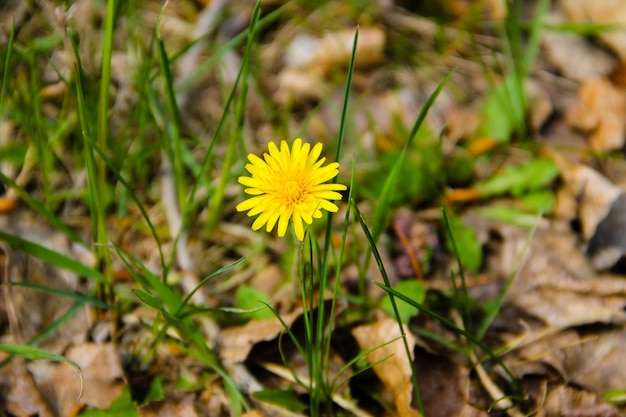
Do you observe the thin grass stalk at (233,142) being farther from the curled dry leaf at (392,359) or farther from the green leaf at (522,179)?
the green leaf at (522,179)

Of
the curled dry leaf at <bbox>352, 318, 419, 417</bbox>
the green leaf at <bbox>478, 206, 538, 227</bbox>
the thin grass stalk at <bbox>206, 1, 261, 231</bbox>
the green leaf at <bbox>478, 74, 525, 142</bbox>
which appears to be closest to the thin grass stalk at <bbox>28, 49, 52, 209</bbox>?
the thin grass stalk at <bbox>206, 1, 261, 231</bbox>

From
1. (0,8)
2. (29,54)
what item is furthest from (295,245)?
(0,8)

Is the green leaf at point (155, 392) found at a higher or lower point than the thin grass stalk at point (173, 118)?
lower

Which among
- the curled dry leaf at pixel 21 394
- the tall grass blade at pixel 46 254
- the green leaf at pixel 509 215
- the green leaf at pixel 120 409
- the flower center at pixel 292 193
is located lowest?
the green leaf at pixel 120 409

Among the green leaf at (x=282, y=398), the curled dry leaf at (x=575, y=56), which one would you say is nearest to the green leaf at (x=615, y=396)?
the green leaf at (x=282, y=398)

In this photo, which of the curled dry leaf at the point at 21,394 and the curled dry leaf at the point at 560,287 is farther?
the curled dry leaf at the point at 560,287

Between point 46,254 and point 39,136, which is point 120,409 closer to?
point 46,254

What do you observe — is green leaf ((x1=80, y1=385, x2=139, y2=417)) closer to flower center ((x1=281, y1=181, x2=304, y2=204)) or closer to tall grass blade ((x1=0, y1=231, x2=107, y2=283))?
tall grass blade ((x1=0, y1=231, x2=107, y2=283))

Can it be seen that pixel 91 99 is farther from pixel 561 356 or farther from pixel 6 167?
pixel 561 356
